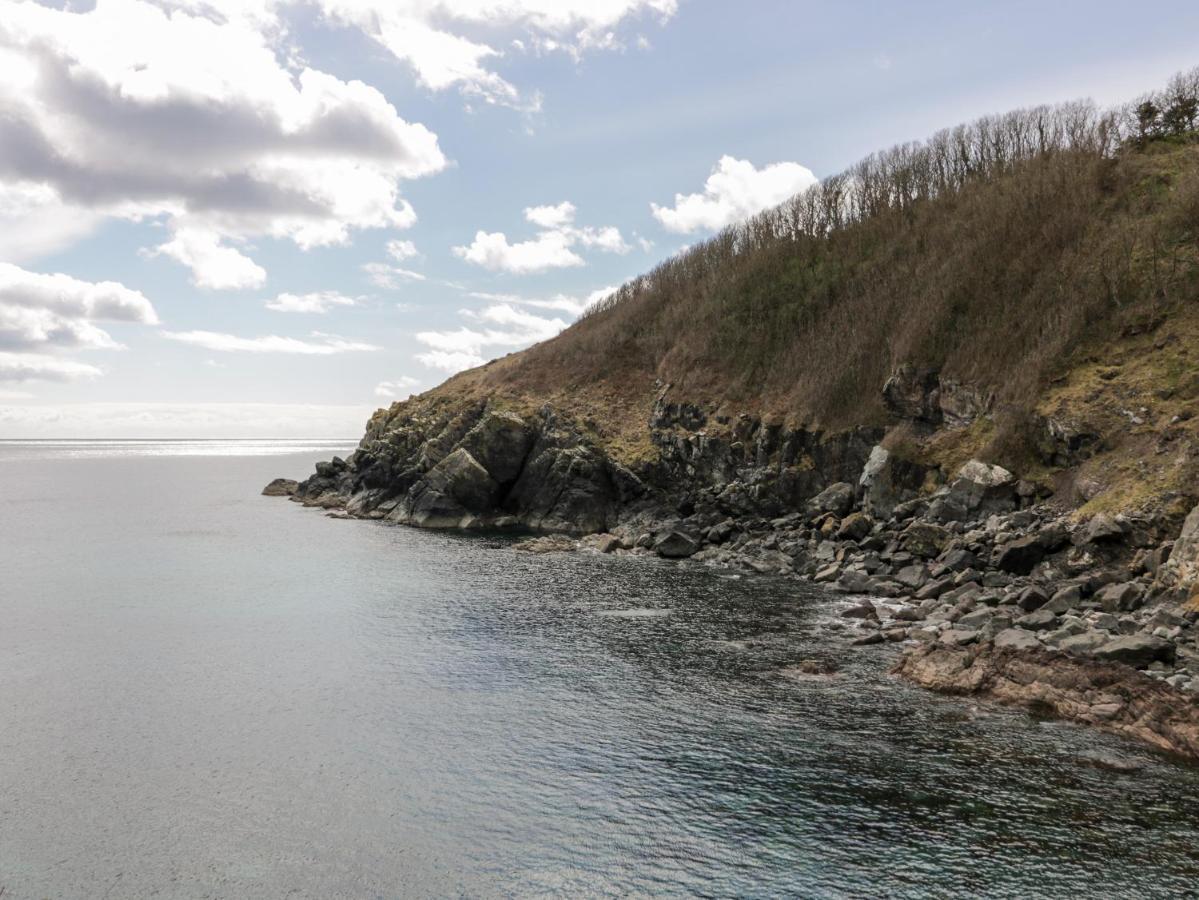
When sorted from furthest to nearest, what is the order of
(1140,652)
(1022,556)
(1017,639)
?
(1022,556), (1017,639), (1140,652)

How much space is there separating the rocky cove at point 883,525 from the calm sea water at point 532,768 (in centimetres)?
346

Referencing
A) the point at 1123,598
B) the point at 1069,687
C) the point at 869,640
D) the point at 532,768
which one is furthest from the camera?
the point at 869,640

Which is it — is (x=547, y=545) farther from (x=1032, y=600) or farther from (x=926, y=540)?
(x=1032, y=600)

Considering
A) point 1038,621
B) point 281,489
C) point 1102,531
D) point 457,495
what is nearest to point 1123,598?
point 1038,621

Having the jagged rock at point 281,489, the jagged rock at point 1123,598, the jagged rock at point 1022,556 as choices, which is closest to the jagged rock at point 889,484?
the jagged rock at point 1022,556

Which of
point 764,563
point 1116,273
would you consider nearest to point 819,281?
point 1116,273

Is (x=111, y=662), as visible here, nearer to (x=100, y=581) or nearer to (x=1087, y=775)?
(x=100, y=581)

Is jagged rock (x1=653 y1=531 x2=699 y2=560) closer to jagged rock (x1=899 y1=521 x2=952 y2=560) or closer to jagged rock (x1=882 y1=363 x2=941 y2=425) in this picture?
jagged rock (x1=899 y1=521 x2=952 y2=560)

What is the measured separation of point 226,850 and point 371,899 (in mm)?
5235

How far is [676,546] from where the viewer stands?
69.8 metres

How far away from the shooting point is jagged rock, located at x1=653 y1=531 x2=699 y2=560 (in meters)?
69.4

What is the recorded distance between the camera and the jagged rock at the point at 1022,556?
46.6 metres

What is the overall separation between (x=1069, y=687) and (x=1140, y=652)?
4.22 metres

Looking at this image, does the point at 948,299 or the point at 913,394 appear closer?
the point at 913,394
